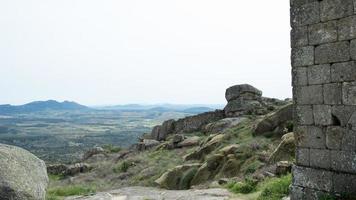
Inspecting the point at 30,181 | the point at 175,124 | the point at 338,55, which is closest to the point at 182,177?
the point at 30,181

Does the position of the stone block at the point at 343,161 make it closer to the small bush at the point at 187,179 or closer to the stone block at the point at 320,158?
the stone block at the point at 320,158

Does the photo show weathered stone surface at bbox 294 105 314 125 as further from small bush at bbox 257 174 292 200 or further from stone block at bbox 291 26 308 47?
small bush at bbox 257 174 292 200

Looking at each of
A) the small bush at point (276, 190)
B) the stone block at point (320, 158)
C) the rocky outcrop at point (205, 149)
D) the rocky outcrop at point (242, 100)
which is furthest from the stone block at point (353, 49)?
the rocky outcrop at point (242, 100)

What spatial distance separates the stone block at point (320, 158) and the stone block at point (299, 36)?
248 centimetres

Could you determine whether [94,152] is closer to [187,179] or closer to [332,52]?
[187,179]

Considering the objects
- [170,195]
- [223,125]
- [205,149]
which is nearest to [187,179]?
[205,149]

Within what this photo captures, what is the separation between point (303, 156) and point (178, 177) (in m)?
11.0

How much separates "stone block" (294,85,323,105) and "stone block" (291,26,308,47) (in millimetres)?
1031

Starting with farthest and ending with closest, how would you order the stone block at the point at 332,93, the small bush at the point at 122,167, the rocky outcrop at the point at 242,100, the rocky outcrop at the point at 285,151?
the rocky outcrop at the point at 242,100 < the small bush at the point at 122,167 < the rocky outcrop at the point at 285,151 < the stone block at the point at 332,93

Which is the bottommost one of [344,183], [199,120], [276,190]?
[276,190]

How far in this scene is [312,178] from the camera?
1052cm

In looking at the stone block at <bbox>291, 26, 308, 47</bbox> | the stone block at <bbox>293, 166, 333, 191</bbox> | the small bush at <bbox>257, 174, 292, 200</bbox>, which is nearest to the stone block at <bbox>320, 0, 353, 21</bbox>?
the stone block at <bbox>291, 26, 308, 47</bbox>

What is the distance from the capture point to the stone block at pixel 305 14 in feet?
34.0

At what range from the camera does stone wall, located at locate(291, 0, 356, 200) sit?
9750 millimetres
